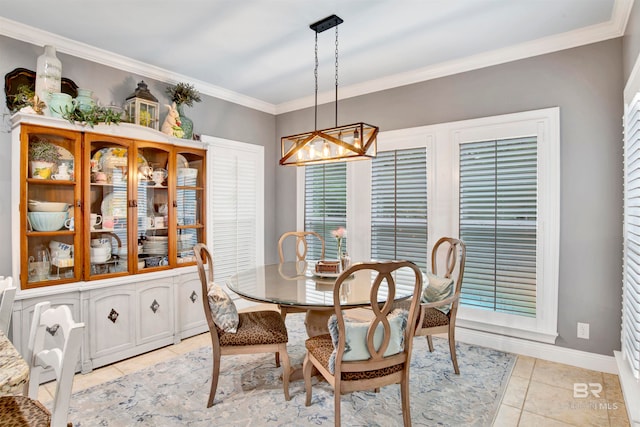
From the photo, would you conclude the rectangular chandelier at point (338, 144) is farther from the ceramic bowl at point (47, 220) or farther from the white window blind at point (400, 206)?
the ceramic bowl at point (47, 220)

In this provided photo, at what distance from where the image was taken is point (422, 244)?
3627 mm

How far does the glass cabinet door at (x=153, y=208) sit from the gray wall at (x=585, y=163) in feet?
10.2

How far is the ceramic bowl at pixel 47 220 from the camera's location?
2.61 m

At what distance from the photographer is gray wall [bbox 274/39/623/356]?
271 centimetres

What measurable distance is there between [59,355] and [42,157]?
2.07m

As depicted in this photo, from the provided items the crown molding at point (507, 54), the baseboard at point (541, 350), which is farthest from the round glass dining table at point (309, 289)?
the crown molding at point (507, 54)

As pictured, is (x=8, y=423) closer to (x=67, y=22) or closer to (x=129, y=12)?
(x=129, y=12)

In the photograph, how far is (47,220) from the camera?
8.75 feet

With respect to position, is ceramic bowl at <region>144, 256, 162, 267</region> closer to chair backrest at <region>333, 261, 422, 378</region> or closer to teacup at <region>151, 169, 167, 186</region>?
teacup at <region>151, 169, 167, 186</region>

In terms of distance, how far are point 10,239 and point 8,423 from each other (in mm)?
2088

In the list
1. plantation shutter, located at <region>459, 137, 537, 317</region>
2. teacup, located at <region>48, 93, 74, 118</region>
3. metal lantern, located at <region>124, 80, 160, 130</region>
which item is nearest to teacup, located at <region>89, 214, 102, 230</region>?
teacup, located at <region>48, 93, 74, 118</region>

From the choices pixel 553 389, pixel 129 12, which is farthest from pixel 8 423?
pixel 553 389

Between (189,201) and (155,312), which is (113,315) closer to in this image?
(155,312)

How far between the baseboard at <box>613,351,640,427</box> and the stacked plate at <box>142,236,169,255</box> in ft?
11.7
